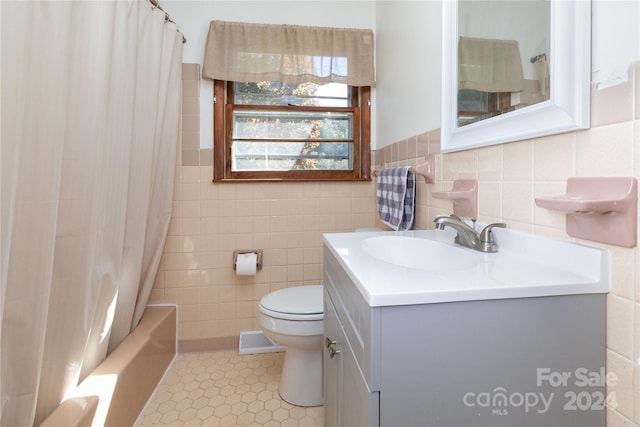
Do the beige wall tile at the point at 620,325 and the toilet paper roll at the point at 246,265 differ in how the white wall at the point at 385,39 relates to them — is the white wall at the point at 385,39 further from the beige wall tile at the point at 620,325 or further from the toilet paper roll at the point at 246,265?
the beige wall tile at the point at 620,325

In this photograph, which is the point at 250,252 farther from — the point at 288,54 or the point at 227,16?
the point at 227,16

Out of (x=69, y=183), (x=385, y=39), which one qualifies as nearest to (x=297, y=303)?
(x=69, y=183)

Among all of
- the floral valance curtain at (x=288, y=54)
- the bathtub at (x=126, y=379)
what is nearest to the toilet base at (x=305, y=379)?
the bathtub at (x=126, y=379)

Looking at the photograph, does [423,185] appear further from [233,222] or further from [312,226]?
[233,222]

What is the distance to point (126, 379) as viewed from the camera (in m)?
1.24

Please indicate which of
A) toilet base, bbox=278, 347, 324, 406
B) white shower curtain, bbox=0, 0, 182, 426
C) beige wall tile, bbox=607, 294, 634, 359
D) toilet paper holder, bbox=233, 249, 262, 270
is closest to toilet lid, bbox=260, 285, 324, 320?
toilet base, bbox=278, 347, 324, 406

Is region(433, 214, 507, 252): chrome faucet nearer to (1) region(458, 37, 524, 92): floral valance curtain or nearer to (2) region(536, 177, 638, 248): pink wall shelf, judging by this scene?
(2) region(536, 177, 638, 248): pink wall shelf

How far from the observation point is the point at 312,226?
2002 millimetres

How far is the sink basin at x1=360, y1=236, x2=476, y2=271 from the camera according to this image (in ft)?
3.23

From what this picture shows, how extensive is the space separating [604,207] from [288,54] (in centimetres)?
175

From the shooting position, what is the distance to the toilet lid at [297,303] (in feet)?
4.52

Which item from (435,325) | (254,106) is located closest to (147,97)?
(254,106)

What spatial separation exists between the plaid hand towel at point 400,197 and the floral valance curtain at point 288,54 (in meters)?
0.77

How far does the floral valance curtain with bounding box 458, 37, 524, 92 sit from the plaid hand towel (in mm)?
439
